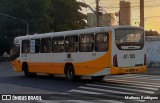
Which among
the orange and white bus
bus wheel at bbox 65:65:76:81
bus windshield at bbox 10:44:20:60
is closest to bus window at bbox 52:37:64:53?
the orange and white bus

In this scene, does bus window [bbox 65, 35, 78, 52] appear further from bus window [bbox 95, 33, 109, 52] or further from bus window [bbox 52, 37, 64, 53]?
bus window [bbox 95, 33, 109, 52]

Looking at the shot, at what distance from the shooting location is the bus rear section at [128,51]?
65.2ft

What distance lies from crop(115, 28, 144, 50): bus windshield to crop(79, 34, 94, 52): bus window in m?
1.69

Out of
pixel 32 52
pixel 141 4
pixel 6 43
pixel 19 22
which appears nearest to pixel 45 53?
pixel 32 52

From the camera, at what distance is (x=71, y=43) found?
75.6ft

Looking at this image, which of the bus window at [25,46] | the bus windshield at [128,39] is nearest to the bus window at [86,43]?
the bus windshield at [128,39]

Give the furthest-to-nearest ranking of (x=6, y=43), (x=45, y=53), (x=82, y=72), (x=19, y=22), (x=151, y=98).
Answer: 1. (x=6, y=43)
2. (x=19, y=22)
3. (x=45, y=53)
4. (x=82, y=72)
5. (x=151, y=98)

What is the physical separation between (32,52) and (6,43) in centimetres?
5062

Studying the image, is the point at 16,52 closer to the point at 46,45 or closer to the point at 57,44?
the point at 46,45

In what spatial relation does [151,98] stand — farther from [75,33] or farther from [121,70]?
[75,33]

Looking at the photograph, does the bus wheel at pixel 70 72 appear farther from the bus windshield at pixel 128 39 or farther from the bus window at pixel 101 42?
the bus windshield at pixel 128 39

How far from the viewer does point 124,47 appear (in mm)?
20172

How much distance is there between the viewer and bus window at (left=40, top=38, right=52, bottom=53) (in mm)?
25222

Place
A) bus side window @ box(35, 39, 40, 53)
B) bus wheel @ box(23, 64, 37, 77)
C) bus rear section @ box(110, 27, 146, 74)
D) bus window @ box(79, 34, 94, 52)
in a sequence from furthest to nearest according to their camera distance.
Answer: bus wheel @ box(23, 64, 37, 77) < bus side window @ box(35, 39, 40, 53) < bus window @ box(79, 34, 94, 52) < bus rear section @ box(110, 27, 146, 74)
